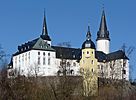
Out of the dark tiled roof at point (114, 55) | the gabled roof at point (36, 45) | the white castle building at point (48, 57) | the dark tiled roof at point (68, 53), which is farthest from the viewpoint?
the dark tiled roof at point (114, 55)

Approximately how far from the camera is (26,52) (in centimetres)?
9206

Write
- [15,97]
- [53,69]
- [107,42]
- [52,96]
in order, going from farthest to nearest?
[107,42] → [53,69] → [52,96] → [15,97]

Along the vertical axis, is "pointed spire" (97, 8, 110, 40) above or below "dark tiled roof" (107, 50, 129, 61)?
above

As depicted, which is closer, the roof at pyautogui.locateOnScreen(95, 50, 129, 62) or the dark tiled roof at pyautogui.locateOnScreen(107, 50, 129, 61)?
the dark tiled roof at pyautogui.locateOnScreen(107, 50, 129, 61)

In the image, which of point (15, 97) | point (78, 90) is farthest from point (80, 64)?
point (15, 97)

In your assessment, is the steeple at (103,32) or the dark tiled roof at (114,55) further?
the steeple at (103,32)

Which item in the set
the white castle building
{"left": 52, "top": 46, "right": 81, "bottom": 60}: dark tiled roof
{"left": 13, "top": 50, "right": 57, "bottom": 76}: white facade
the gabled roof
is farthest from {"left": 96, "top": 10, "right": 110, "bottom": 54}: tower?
{"left": 13, "top": 50, "right": 57, "bottom": 76}: white facade

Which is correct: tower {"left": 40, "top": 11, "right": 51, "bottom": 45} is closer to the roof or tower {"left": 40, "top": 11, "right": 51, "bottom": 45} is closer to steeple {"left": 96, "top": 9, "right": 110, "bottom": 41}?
the roof

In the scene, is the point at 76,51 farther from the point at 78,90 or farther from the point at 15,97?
the point at 15,97

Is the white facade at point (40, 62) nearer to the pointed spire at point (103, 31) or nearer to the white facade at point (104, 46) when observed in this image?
the white facade at point (104, 46)

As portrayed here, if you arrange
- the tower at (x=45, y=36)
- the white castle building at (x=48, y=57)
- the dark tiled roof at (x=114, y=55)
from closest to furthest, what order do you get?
1. the white castle building at (x=48, y=57)
2. the dark tiled roof at (x=114, y=55)
3. the tower at (x=45, y=36)

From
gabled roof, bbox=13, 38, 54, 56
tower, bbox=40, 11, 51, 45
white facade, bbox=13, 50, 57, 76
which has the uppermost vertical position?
tower, bbox=40, 11, 51, 45

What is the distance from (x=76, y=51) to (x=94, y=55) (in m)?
6.51

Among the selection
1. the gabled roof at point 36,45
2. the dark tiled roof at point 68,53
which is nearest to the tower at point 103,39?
the dark tiled roof at point 68,53
